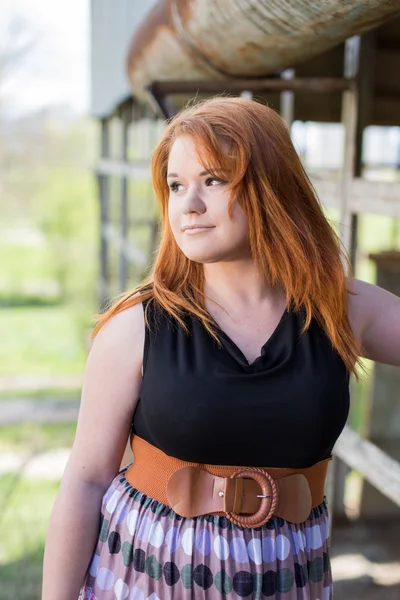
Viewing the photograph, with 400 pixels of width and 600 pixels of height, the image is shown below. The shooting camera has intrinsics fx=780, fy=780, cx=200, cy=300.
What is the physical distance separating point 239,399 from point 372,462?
119 centimetres

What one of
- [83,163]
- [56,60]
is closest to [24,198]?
[83,163]

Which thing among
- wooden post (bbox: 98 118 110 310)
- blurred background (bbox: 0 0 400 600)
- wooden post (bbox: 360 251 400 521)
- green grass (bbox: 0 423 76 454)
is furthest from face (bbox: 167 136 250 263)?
wooden post (bbox: 98 118 110 310)

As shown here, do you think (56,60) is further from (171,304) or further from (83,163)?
(171,304)

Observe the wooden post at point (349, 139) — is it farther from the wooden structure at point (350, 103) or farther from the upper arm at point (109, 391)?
the upper arm at point (109, 391)

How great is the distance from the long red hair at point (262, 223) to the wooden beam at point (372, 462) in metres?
0.90

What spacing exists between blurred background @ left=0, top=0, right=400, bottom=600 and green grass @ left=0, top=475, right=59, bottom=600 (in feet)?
0.04

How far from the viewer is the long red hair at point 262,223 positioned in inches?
50.1

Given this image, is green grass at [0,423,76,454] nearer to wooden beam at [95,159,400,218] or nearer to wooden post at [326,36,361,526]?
wooden beam at [95,159,400,218]

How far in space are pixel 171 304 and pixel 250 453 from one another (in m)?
0.29

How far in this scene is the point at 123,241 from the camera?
7121 millimetres

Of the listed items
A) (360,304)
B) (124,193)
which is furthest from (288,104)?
(124,193)

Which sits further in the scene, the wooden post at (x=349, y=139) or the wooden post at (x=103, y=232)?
the wooden post at (x=103, y=232)

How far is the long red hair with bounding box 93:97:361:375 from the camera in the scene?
1271 mm

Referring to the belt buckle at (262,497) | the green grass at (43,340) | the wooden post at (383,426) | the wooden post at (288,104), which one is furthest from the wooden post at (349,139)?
the green grass at (43,340)
